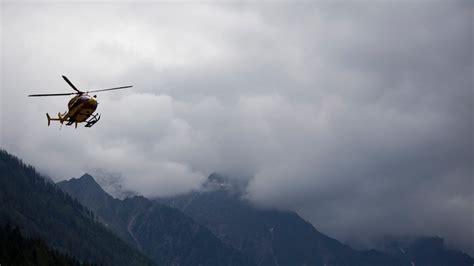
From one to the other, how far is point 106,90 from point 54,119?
22.6 metres

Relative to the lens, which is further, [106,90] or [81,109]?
[81,109]

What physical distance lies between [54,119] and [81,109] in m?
11.9

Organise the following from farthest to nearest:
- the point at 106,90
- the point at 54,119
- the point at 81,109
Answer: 1. the point at 54,119
2. the point at 81,109
3. the point at 106,90

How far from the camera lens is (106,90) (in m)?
122

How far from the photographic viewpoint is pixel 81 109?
13025cm

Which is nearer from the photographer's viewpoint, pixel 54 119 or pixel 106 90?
pixel 106 90

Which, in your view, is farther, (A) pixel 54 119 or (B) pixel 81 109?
(A) pixel 54 119

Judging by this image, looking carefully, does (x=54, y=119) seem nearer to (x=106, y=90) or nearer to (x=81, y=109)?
(x=81, y=109)

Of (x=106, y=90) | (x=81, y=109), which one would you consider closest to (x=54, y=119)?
(x=81, y=109)

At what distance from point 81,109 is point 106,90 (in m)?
10.8

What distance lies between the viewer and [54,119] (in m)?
139

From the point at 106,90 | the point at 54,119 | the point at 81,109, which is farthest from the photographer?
the point at 54,119
